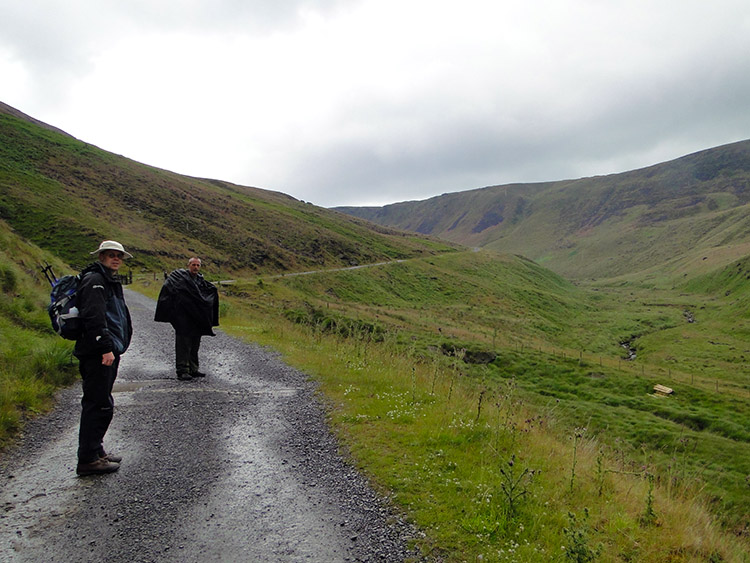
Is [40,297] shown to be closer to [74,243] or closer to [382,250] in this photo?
[74,243]

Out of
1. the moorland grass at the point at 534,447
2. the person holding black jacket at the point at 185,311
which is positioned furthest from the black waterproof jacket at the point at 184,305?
the moorland grass at the point at 534,447

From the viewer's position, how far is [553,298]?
246ft

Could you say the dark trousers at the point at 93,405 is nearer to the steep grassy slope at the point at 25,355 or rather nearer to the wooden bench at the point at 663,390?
the steep grassy slope at the point at 25,355

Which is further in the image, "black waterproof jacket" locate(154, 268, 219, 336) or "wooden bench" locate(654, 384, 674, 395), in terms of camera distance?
"wooden bench" locate(654, 384, 674, 395)

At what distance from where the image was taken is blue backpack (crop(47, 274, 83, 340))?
561cm

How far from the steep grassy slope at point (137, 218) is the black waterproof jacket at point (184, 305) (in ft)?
121

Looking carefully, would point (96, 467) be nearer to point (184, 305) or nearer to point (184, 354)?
point (184, 354)

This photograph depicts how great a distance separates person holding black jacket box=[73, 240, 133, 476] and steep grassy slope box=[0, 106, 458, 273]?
137 feet

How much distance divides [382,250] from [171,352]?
79.1 meters

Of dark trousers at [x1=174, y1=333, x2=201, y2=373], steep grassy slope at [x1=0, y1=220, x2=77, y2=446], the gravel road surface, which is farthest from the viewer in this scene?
dark trousers at [x1=174, y1=333, x2=201, y2=373]

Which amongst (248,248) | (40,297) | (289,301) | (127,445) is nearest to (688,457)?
(127,445)

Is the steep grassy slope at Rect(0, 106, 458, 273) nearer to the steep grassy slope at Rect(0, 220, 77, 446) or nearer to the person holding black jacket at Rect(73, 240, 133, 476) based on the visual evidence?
the steep grassy slope at Rect(0, 220, 77, 446)

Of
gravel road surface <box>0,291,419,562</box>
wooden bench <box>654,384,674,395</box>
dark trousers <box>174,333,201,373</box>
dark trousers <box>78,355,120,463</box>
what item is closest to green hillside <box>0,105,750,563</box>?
wooden bench <box>654,384,674,395</box>

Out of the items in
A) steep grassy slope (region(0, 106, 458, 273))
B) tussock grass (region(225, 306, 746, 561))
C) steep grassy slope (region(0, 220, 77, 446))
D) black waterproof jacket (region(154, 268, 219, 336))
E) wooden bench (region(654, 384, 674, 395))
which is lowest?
wooden bench (region(654, 384, 674, 395))
